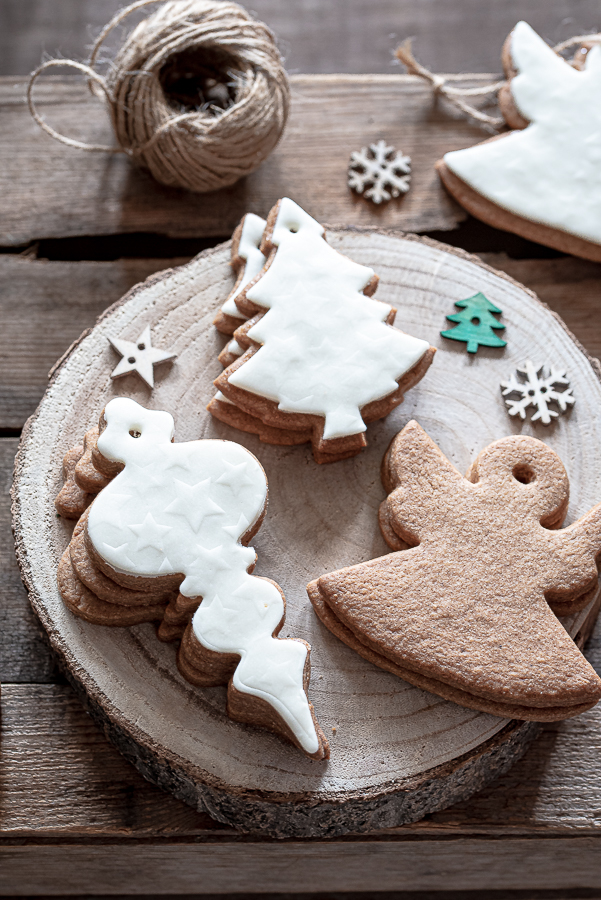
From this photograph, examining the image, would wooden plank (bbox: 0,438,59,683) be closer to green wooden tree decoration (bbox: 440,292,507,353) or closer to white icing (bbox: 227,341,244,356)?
white icing (bbox: 227,341,244,356)

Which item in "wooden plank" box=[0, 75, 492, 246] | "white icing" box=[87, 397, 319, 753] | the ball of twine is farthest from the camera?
"wooden plank" box=[0, 75, 492, 246]

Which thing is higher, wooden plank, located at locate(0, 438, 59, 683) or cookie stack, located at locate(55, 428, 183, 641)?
cookie stack, located at locate(55, 428, 183, 641)

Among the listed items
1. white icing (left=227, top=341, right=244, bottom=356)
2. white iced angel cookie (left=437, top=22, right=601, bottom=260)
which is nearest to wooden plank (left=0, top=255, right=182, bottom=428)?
white icing (left=227, top=341, right=244, bottom=356)

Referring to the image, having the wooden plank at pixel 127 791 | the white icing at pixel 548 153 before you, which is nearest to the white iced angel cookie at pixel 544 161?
the white icing at pixel 548 153

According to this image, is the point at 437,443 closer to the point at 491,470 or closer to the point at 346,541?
the point at 491,470

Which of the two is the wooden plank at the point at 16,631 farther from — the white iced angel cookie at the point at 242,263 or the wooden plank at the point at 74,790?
the white iced angel cookie at the point at 242,263

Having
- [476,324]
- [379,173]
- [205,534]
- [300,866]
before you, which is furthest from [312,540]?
[379,173]

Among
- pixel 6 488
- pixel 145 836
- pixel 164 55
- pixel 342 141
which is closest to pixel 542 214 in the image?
pixel 342 141
